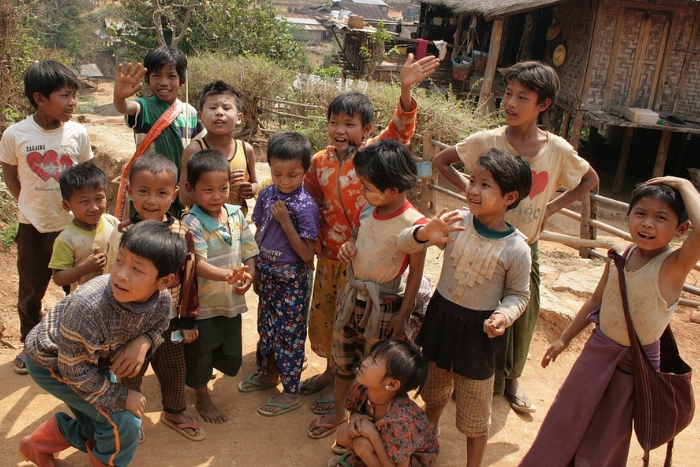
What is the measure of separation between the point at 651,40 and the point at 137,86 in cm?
1146

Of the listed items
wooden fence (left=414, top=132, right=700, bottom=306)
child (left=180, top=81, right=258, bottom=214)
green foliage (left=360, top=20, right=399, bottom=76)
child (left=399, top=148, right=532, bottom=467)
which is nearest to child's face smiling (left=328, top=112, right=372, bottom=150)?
child (left=180, top=81, right=258, bottom=214)

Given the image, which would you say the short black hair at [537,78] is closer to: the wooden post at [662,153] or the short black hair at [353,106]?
the short black hair at [353,106]

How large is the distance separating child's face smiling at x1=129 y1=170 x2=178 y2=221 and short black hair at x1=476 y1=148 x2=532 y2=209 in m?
1.43

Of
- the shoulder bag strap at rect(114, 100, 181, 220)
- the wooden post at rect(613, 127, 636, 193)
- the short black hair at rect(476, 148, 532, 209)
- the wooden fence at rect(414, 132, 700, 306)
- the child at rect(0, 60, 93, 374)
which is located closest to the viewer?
the short black hair at rect(476, 148, 532, 209)

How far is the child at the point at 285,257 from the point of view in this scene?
292 cm

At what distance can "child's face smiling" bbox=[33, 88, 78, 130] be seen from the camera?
304cm

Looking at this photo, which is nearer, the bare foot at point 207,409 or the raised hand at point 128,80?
the bare foot at point 207,409

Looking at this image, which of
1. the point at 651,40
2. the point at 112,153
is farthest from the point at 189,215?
the point at 651,40

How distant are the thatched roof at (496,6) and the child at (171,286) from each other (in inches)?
426

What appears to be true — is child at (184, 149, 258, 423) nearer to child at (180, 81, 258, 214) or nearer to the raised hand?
child at (180, 81, 258, 214)

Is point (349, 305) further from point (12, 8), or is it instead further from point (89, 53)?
point (89, 53)

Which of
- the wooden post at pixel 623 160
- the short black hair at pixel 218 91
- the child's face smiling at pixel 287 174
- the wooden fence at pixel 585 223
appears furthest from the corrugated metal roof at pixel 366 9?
the child's face smiling at pixel 287 174

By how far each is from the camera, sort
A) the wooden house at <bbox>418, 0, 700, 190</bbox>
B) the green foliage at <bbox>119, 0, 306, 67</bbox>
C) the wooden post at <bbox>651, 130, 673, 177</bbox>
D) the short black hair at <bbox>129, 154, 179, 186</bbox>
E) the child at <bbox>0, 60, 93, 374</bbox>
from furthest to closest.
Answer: the green foliage at <bbox>119, 0, 306, 67</bbox>, the wooden post at <bbox>651, 130, 673, 177</bbox>, the wooden house at <bbox>418, 0, 700, 190</bbox>, the child at <bbox>0, 60, 93, 374</bbox>, the short black hair at <bbox>129, 154, 179, 186</bbox>

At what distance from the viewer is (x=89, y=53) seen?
95.2ft
